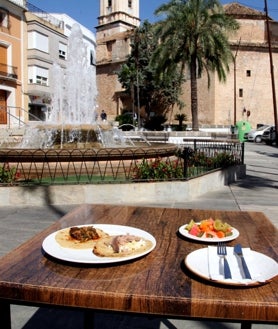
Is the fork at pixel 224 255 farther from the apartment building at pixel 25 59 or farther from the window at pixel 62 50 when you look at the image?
the window at pixel 62 50

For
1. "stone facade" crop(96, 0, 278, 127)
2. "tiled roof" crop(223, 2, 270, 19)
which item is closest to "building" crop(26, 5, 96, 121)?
"stone facade" crop(96, 0, 278, 127)

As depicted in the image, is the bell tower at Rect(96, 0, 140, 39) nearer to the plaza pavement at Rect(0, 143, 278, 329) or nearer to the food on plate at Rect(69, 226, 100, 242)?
the plaza pavement at Rect(0, 143, 278, 329)

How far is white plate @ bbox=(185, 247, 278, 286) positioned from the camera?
1.29m

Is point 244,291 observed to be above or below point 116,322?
above

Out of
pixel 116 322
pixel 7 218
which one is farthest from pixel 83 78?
pixel 116 322

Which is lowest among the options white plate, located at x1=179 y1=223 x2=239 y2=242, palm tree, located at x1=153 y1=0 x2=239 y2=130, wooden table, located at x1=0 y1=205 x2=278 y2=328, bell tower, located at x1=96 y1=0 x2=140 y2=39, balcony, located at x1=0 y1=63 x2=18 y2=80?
wooden table, located at x1=0 y1=205 x2=278 y2=328

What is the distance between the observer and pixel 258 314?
1.17 m

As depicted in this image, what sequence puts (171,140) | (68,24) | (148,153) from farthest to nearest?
(68,24) < (171,140) < (148,153)

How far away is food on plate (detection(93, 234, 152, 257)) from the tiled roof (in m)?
46.4

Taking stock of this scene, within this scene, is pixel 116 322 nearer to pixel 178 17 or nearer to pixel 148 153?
pixel 148 153

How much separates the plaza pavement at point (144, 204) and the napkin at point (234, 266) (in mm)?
1187

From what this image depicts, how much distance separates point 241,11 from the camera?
4512 centimetres

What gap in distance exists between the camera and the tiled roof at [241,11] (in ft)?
145

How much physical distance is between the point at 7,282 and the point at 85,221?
0.76m
